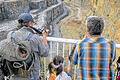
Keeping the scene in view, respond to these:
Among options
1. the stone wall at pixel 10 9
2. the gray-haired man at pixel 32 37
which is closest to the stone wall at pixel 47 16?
the stone wall at pixel 10 9

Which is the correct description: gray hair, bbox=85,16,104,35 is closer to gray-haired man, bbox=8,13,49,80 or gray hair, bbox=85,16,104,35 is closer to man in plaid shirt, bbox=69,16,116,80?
man in plaid shirt, bbox=69,16,116,80

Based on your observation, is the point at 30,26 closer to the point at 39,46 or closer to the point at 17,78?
the point at 39,46

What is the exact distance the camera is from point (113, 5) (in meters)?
8.40

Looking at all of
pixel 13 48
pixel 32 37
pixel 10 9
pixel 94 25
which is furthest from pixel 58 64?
pixel 10 9

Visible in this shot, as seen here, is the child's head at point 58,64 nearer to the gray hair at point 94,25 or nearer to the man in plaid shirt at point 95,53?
the man in plaid shirt at point 95,53

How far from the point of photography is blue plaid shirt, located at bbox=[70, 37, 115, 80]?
5.03 feet

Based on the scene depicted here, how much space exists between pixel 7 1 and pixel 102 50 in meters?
10.5

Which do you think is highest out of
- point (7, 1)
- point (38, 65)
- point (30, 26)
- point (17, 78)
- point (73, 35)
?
point (7, 1)

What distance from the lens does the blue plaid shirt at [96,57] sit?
1.53m

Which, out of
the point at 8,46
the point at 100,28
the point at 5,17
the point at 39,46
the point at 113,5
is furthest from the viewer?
the point at 5,17

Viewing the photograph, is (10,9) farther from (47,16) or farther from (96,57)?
(96,57)

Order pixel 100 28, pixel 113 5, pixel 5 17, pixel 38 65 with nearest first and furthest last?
1. pixel 100 28
2. pixel 38 65
3. pixel 113 5
4. pixel 5 17

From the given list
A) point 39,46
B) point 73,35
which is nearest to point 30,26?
point 39,46

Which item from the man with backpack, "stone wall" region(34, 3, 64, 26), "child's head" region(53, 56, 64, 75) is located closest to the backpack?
the man with backpack
